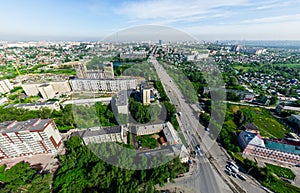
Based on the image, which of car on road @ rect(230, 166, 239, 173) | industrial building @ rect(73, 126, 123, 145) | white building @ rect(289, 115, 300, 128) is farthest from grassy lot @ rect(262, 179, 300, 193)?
industrial building @ rect(73, 126, 123, 145)

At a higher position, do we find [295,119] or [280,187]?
[295,119]

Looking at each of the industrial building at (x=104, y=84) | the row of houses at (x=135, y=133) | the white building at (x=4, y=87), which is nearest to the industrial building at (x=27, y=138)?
the row of houses at (x=135, y=133)

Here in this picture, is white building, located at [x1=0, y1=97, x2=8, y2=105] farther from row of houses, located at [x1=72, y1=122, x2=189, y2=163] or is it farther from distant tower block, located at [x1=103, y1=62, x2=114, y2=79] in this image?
row of houses, located at [x1=72, y1=122, x2=189, y2=163]

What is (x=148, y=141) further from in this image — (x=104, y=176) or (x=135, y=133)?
(x=104, y=176)

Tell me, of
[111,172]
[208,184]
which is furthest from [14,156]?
[208,184]

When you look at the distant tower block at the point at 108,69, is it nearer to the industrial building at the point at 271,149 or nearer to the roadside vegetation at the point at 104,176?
the roadside vegetation at the point at 104,176

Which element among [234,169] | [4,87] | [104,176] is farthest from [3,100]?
[234,169]

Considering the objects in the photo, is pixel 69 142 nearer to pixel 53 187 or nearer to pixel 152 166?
pixel 53 187
